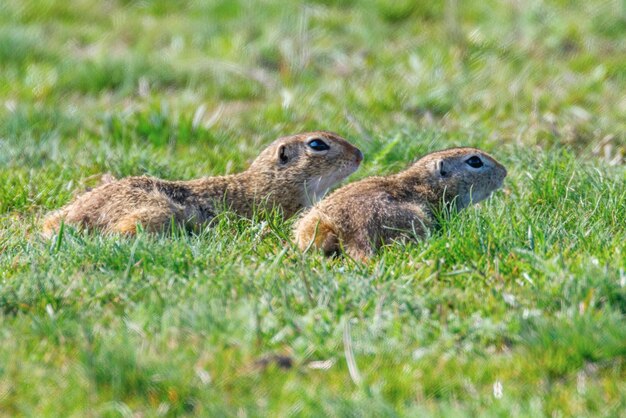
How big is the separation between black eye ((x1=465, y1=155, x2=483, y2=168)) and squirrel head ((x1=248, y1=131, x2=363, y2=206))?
798 millimetres

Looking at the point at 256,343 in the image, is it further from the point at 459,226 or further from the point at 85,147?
the point at 85,147

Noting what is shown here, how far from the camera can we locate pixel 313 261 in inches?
195

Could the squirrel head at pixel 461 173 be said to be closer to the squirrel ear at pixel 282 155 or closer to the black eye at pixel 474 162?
the black eye at pixel 474 162

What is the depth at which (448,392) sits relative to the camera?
144 inches

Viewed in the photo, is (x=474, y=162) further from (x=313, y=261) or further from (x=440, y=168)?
(x=313, y=261)

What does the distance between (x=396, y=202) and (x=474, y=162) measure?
88 centimetres

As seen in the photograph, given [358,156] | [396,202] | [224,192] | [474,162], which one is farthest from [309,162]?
[396,202]

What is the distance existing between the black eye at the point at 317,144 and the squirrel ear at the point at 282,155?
0.55 feet

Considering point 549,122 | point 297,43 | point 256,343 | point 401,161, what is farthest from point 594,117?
point 256,343

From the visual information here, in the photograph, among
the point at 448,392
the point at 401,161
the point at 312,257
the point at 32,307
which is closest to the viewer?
the point at 448,392

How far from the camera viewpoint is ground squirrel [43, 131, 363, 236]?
558 centimetres

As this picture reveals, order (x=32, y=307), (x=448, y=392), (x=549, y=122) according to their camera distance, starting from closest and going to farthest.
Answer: (x=448, y=392)
(x=32, y=307)
(x=549, y=122)

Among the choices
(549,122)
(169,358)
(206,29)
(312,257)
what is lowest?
(206,29)

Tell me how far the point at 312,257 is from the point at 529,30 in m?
6.22
